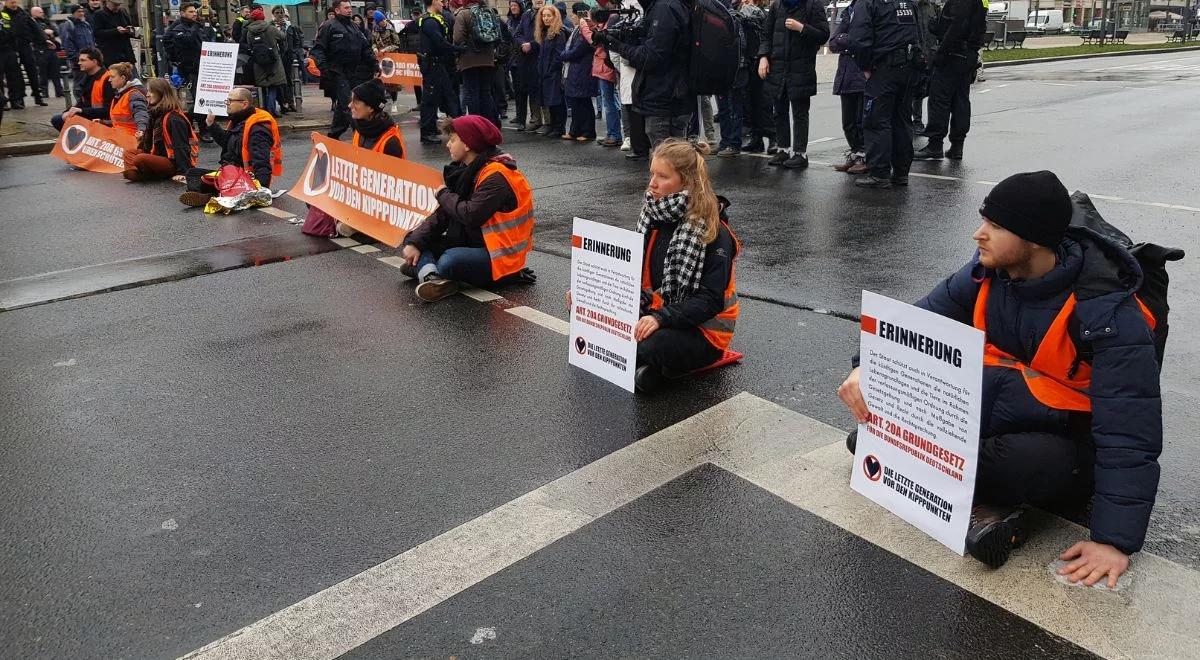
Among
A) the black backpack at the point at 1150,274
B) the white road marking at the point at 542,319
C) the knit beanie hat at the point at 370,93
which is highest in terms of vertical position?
the knit beanie hat at the point at 370,93

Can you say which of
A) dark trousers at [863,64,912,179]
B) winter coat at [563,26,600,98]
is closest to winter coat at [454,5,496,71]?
winter coat at [563,26,600,98]

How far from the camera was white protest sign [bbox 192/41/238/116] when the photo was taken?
43.8 ft

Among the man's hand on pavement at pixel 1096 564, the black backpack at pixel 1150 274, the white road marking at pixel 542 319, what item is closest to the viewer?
the man's hand on pavement at pixel 1096 564

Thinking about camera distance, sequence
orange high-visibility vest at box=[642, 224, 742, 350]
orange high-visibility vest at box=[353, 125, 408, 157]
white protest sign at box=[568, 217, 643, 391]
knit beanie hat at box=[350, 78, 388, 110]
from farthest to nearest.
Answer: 1. orange high-visibility vest at box=[353, 125, 408, 157]
2. knit beanie hat at box=[350, 78, 388, 110]
3. orange high-visibility vest at box=[642, 224, 742, 350]
4. white protest sign at box=[568, 217, 643, 391]

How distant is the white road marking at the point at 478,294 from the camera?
6.48 metres

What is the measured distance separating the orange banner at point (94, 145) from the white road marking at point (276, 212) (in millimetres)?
3001

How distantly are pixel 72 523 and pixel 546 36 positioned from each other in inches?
468

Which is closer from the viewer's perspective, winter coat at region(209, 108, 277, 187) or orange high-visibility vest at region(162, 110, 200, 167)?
winter coat at region(209, 108, 277, 187)

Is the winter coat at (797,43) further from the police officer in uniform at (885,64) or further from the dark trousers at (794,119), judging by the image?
the police officer in uniform at (885,64)

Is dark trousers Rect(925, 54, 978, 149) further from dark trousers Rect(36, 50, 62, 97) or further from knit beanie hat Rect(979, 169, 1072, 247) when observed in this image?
dark trousers Rect(36, 50, 62, 97)

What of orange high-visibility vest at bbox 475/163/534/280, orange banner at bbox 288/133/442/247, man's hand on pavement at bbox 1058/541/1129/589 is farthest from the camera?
orange banner at bbox 288/133/442/247

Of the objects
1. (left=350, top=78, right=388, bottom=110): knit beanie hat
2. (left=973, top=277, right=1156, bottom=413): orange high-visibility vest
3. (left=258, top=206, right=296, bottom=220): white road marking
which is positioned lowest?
(left=258, top=206, right=296, bottom=220): white road marking

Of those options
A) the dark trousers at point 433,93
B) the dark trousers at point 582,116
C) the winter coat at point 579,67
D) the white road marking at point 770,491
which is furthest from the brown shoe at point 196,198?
the white road marking at point 770,491

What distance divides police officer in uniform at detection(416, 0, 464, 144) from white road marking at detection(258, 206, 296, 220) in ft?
16.7
